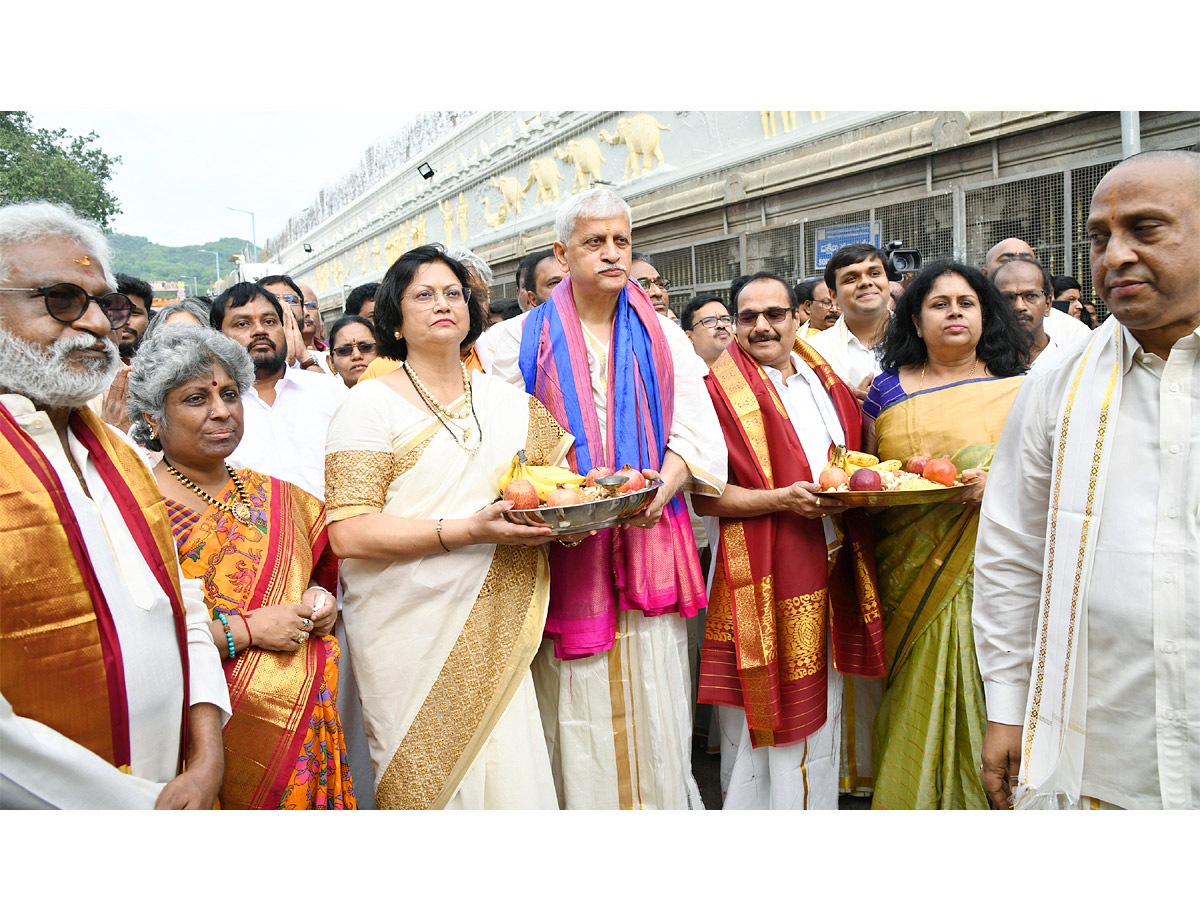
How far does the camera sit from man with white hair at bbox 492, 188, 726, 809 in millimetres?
2432

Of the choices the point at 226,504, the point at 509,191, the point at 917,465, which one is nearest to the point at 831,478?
the point at 917,465

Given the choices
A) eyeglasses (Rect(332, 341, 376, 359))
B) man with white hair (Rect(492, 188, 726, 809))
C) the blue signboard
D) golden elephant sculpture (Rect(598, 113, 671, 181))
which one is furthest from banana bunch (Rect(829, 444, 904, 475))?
golden elephant sculpture (Rect(598, 113, 671, 181))

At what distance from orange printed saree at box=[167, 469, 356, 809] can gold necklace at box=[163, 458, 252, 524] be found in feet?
0.05

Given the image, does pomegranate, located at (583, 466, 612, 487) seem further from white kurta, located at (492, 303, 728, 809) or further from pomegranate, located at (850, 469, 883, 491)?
pomegranate, located at (850, 469, 883, 491)

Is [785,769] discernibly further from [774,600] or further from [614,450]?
[614,450]

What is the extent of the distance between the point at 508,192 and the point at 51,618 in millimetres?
16277

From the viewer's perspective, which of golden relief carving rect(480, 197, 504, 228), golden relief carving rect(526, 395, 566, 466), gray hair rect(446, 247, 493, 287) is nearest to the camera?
golden relief carving rect(526, 395, 566, 466)

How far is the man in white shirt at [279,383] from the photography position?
3127 mm

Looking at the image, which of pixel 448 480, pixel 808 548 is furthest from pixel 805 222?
pixel 448 480

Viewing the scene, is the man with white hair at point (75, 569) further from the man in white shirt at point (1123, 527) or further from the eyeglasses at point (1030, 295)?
the eyeglasses at point (1030, 295)

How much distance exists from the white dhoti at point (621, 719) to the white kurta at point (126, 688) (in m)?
1.14

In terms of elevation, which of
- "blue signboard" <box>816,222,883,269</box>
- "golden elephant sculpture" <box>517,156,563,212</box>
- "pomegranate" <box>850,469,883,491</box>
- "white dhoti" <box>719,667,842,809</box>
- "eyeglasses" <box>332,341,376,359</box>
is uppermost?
"golden elephant sculpture" <box>517,156,563,212</box>

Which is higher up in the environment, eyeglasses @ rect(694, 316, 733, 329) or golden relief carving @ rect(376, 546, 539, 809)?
eyeglasses @ rect(694, 316, 733, 329)

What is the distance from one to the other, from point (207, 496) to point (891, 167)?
806 centimetres
